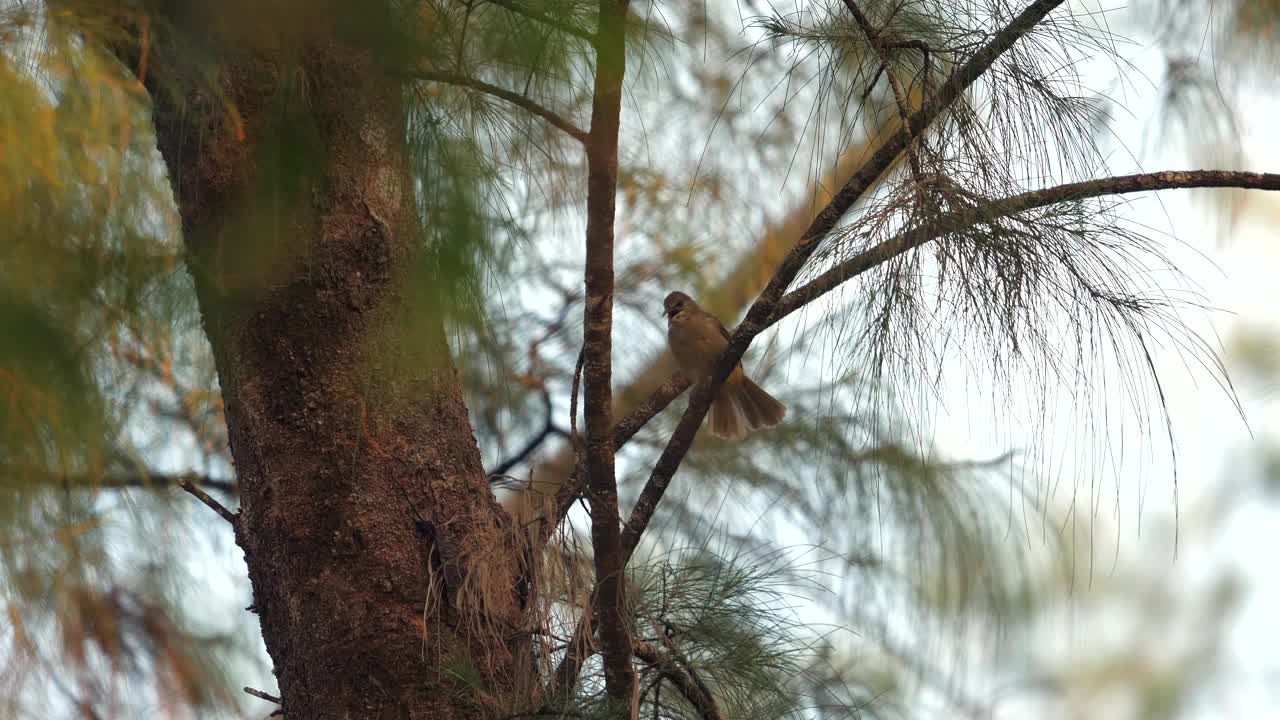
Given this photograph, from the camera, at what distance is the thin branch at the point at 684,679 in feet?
6.12

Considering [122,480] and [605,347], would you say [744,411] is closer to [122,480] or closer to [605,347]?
[122,480]

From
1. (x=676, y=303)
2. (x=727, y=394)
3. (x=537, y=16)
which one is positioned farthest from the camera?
(x=676, y=303)

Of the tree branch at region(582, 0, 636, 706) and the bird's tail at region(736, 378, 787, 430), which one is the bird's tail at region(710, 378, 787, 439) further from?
the tree branch at region(582, 0, 636, 706)

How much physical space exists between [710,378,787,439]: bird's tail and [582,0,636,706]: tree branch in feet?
5.18

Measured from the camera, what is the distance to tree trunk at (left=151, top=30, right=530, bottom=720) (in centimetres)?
185

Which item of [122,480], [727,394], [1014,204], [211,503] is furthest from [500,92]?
[727,394]

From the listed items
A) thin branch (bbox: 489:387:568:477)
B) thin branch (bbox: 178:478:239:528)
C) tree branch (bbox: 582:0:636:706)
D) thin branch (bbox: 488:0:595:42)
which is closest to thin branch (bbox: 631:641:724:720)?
tree branch (bbox: 582:0:636:706)

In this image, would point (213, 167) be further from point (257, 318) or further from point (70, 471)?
point (70, 471)

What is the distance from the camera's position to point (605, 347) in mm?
1768

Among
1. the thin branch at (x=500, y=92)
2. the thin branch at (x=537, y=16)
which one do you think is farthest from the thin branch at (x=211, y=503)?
the thin branch at (x=537, y=16)

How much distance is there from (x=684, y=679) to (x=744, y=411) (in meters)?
1.60

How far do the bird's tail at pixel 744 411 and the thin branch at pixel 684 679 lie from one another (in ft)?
4.86

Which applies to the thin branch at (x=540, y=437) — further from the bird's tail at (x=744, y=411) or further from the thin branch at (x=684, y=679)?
the thin branch at (x=684, y=679)

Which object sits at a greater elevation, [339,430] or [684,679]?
[339,430]
